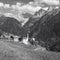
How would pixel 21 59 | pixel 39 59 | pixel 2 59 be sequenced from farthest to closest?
pixel 39 59 → pixel 21 59 → pixel 2 59

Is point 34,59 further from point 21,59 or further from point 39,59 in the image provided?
point 21,59

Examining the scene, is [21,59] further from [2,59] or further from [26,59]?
[2,59]

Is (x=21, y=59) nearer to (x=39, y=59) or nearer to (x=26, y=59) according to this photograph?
(x=26, y=59)

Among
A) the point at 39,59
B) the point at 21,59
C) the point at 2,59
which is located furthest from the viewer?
the point at 39,59

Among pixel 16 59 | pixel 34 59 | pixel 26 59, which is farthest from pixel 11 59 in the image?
pixel 34 59

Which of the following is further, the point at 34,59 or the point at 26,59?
the point at 34,59

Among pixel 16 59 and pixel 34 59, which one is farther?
pixel 34 59

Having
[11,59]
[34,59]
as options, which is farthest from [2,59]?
[34,59]

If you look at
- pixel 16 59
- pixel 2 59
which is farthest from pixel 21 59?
pixel 2 59
